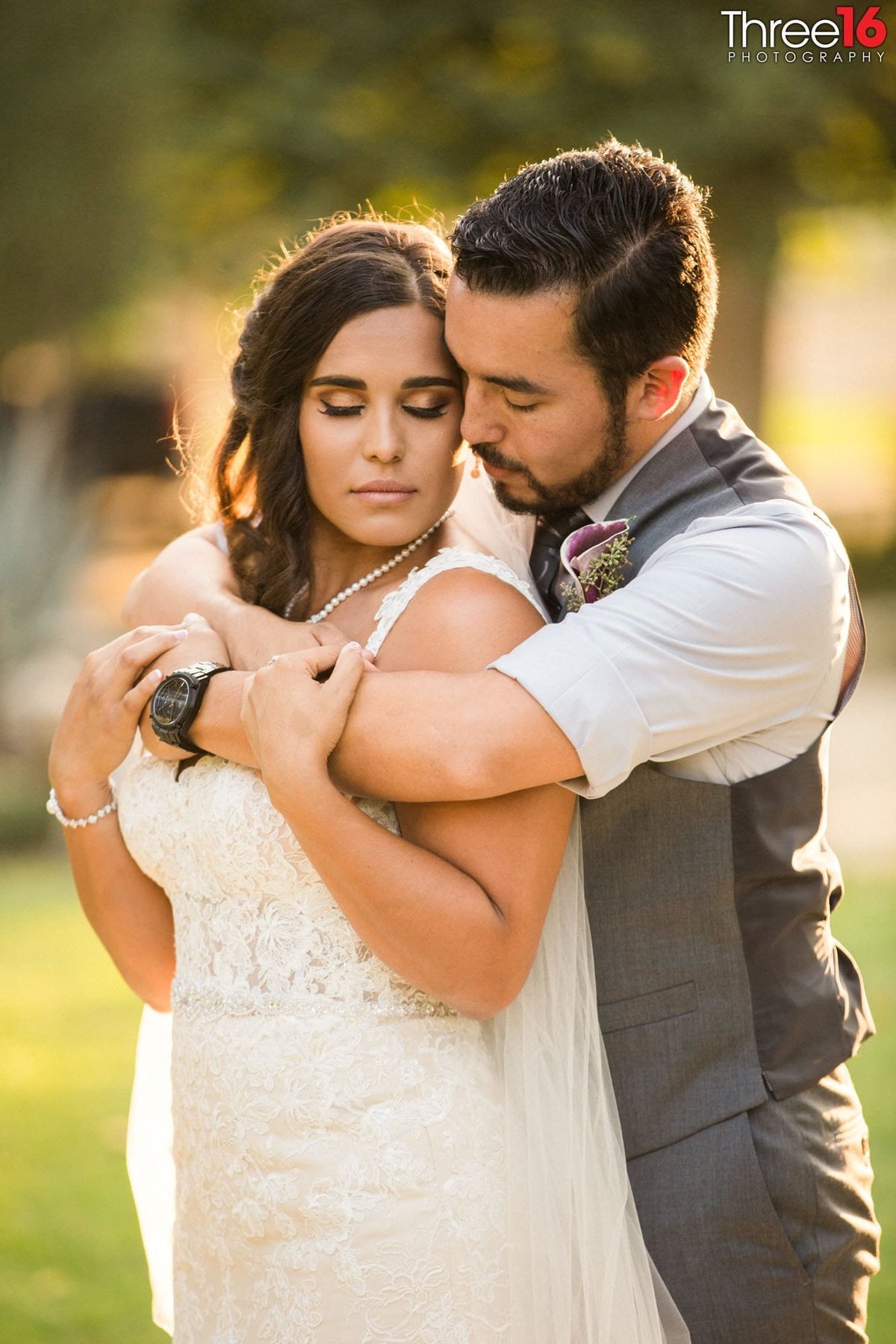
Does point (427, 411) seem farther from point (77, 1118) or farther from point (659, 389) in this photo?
point (77, 1118)

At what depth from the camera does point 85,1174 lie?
4992 millimetres

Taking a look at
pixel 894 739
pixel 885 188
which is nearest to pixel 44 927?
pixel 894 739

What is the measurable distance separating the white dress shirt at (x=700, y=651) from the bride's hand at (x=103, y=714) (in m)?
0.72

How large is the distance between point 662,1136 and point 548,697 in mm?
794

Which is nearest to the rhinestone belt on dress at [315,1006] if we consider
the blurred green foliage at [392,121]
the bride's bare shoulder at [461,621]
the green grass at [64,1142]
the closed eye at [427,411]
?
the bride's bare shoulder at [461,621]

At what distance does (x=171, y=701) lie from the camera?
2330mm

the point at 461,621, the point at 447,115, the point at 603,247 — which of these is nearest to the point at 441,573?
the point at 461,621

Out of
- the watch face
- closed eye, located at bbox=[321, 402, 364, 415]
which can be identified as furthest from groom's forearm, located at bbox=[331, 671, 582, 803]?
closed eye, located at bbox=[321, 402, 364, 415]

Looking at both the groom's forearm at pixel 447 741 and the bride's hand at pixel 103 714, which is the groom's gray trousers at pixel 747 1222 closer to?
the groom's forearm at pixel 447 741

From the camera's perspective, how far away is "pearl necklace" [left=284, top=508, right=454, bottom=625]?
8.49 ft

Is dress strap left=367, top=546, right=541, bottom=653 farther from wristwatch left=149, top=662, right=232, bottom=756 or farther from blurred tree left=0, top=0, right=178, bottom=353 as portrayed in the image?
blurred tree left=0, top=0, right=178, bottom=353

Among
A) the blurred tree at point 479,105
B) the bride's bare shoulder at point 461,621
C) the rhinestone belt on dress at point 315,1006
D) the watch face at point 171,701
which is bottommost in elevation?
the rhinestone belt on dress at point 315,1006

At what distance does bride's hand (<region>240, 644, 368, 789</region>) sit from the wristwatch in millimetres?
143

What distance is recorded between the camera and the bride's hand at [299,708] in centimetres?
210
